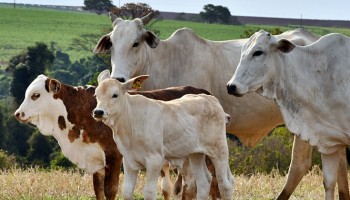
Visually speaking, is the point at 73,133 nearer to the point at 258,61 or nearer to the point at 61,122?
the point at 61,122

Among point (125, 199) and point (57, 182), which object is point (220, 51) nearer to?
point (57, 182)

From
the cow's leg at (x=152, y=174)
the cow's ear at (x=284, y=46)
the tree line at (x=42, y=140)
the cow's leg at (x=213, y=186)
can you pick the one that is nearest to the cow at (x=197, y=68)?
the cow's leg at (x=213, y=186)

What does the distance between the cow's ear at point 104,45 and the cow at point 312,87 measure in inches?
101

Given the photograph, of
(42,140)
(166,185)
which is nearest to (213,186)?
(166,185)

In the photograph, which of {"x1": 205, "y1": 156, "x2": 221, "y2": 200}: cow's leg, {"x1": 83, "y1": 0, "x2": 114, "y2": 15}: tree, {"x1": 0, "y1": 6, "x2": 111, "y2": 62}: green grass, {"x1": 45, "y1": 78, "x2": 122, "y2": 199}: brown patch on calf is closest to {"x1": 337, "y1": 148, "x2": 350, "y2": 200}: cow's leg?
{"x1": 205, "y1": 156, "x2": 221, "y2": 200}: cow's leg

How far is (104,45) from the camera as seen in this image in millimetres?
14078

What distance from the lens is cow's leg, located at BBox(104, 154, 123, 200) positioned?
1235 cm

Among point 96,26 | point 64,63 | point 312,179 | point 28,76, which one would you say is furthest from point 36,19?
point 312,179

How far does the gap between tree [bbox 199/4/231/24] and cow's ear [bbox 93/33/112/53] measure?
353ft

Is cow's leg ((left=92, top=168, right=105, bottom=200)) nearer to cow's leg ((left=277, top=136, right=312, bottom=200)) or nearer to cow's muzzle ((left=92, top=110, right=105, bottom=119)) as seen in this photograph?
cow's muzzle ((left=92, top=110, right=105, bottom=119))

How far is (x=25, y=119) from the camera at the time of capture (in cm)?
1247

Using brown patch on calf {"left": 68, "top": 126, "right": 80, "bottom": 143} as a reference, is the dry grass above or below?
below

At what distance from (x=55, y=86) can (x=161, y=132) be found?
204cm

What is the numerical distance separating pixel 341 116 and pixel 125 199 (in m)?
2.79
